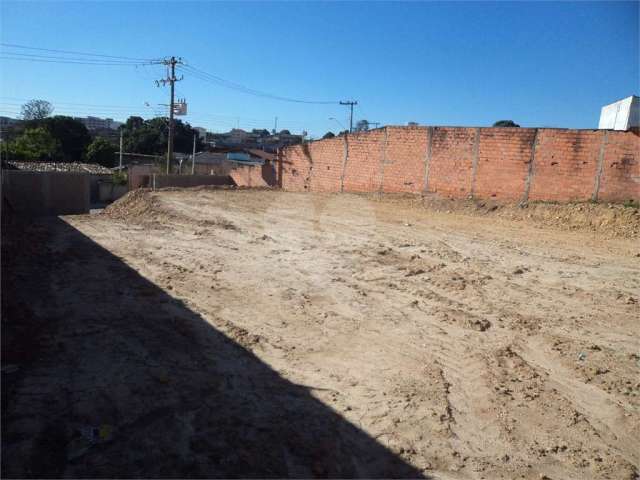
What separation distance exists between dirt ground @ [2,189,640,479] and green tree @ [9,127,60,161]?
38.0 meters

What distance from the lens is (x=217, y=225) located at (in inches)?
424

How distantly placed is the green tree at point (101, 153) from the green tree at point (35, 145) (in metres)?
3.29

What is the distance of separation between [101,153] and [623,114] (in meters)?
46.1

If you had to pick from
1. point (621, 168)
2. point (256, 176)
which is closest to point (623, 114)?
point (621, 168)

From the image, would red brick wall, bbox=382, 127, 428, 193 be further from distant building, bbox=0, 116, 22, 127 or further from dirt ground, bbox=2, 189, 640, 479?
distant building, bbox=0, 116, 22, 127

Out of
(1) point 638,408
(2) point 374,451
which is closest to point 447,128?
(1) point 638,408

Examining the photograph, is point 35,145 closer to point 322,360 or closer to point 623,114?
point 623,114

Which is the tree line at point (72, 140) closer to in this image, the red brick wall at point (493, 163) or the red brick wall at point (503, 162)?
the red brick wall at point (493, 163)

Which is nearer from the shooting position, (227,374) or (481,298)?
(227,374)

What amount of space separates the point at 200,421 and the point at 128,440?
0.46 m

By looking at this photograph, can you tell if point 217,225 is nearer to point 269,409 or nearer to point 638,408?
point 269,409

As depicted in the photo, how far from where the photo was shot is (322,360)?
422 cm

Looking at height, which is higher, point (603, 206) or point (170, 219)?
point (603, 206)

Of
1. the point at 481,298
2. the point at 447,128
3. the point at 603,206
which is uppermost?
the point at 447,128
